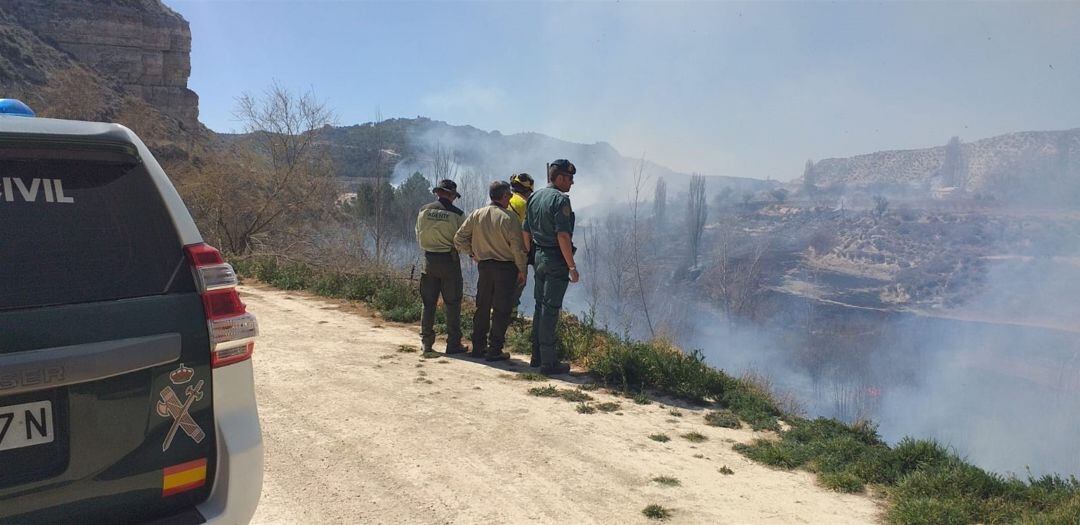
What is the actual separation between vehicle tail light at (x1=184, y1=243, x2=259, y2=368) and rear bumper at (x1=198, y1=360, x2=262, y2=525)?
0.05 metres

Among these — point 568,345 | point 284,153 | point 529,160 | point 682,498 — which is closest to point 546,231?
point 568,345

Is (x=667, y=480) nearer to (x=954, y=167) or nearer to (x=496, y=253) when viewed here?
(x=496, y=253)

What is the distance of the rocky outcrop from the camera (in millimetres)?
41625

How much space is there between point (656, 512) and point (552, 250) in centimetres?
320

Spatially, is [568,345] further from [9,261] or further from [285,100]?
[285,100]

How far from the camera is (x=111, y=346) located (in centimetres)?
190

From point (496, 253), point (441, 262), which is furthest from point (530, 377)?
point (441, 262)

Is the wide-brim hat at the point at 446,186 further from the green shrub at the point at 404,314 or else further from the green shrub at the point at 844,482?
the green shrub at the point at 844,482

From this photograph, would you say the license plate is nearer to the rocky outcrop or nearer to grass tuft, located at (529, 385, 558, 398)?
Result: grass tuft, located at (529, 385, 558, 398)

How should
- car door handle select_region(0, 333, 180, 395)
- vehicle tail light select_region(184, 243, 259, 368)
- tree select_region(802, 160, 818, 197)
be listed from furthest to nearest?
tree select_region(802, 160, 818, 197) → vehicle tail light select_region(184, 243, 259, 368) → car door handle select_region(0, 333, 180, 395)

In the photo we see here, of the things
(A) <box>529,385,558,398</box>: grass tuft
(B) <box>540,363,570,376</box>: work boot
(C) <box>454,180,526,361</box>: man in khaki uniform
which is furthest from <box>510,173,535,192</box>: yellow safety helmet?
(A) <box>529,385,558,398</box>: grass tuft

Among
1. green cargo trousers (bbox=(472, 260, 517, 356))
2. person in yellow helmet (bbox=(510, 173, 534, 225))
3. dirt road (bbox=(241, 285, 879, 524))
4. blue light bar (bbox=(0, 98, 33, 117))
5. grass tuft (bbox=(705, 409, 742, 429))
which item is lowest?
grass tuft (bbox=(705, 409, 742, 429))

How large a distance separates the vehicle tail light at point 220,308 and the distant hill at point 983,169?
66774 millimetres

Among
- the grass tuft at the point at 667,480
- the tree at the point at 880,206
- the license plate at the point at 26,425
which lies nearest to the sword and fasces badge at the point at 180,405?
the license plate at the point at 26,425
